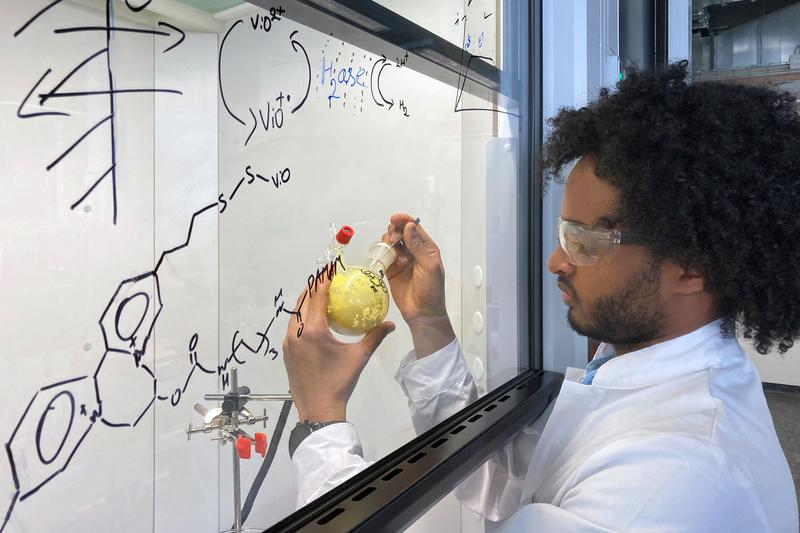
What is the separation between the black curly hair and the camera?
89 cm

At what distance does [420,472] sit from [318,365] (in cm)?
22

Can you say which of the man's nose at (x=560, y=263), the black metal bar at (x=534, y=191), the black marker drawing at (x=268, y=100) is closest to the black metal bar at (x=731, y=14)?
the black metal bar at (x=534, y=191)

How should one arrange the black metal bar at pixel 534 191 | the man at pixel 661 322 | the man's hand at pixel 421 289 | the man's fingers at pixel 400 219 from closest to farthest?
the man at pixel 661 322 < the man's fingers at pixel 400 219 < the man's hand at pixel 421 289 < the black metal bar at pixel 534 191

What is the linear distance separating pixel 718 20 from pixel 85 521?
8.27 ft

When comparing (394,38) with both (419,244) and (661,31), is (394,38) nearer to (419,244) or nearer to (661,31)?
(419,244)

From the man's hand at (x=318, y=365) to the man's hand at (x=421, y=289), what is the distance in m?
0.23

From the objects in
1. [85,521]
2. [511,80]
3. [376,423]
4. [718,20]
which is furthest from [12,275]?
[718,20]

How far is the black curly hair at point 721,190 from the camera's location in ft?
2.91

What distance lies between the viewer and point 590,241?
953mm

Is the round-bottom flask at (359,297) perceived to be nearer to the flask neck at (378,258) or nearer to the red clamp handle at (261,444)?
the flask neck at (378,258)

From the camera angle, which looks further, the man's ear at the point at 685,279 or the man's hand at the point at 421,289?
the man's hand at the point at 421,289

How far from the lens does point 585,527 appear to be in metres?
0.72

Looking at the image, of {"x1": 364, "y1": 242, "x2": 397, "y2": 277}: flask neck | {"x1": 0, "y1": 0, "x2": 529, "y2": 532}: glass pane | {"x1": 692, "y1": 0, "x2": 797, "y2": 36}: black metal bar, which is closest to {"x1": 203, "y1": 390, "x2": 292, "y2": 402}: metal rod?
{"x1": 0, "y1": 0, "x2": 529, "y2": 532}: glass pane

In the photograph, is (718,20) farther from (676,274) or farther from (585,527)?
(585,527)
